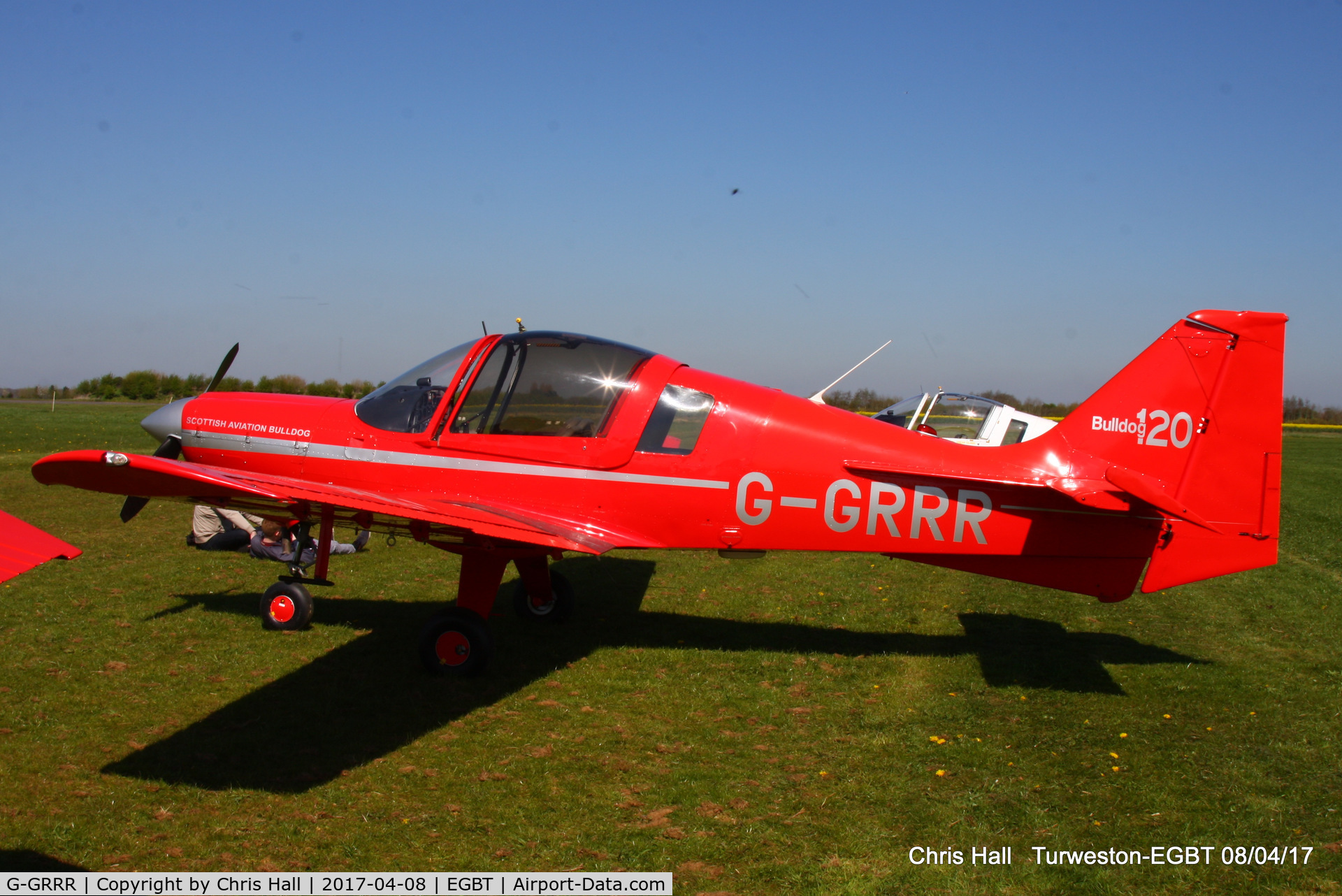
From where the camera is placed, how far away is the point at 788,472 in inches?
239

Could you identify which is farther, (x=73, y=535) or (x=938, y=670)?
(x=73, y=535)

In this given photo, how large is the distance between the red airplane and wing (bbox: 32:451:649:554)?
0.05m

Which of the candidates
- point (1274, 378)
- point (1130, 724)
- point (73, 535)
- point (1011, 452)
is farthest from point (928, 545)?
point (73, 535)

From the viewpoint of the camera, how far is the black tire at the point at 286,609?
6898 mm

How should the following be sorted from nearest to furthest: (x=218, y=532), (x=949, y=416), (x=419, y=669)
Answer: (x=419, y=669) → (x=218, y=532) → (x=949, y=416)

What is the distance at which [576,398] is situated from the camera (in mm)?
6328

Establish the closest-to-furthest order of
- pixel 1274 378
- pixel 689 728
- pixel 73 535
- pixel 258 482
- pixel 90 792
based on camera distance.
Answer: pixel 90 792 → pixel 258 482 → pixel 689 728 → pixel 1274 378 → pixel 73 535

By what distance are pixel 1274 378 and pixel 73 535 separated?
12953mm

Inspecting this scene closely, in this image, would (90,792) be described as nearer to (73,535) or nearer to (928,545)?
(928,545)

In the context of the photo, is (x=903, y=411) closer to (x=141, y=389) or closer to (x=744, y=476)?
(x=744, y=476)

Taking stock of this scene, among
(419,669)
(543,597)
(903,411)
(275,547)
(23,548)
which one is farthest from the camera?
(903,411)

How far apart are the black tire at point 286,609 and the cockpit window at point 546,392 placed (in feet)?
6.93
